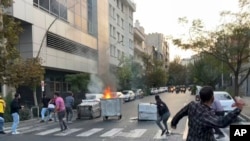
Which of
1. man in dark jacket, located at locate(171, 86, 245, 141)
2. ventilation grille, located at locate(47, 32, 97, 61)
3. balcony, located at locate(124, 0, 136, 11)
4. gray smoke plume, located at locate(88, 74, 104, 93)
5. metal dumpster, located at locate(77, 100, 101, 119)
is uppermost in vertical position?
balcony, located at locate(124, 0, 136, 11)

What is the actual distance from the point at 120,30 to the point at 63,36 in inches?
1441

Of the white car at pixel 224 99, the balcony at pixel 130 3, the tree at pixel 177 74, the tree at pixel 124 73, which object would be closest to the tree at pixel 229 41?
the white car at pixel 224 99

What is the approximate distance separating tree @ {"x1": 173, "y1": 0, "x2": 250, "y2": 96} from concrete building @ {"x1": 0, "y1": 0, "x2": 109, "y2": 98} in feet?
38.6

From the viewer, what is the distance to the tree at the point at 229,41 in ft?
109

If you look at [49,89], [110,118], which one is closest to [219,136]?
[110,118]

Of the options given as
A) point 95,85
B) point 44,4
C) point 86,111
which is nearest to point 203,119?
point 86,111

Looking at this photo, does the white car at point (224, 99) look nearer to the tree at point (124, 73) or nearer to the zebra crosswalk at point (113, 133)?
the zebra crosswalk at point (113, 133)

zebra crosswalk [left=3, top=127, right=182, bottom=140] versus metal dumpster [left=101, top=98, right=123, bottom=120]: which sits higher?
metal dumpster [left=101, top=98, right=123, bottom=120]

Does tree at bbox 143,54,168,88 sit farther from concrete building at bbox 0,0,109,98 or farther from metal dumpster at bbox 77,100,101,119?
metal dumpster at bbox 77,100,101,119

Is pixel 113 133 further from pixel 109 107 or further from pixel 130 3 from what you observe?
pixel 130 3

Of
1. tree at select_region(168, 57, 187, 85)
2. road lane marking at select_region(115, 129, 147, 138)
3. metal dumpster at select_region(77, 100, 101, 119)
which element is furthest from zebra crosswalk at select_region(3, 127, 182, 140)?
tree at select_region(168, 57, 187, 85)

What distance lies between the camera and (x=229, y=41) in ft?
116

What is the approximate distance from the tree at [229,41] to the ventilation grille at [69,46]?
11.7 meters

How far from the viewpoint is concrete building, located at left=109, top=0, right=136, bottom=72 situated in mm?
71188
